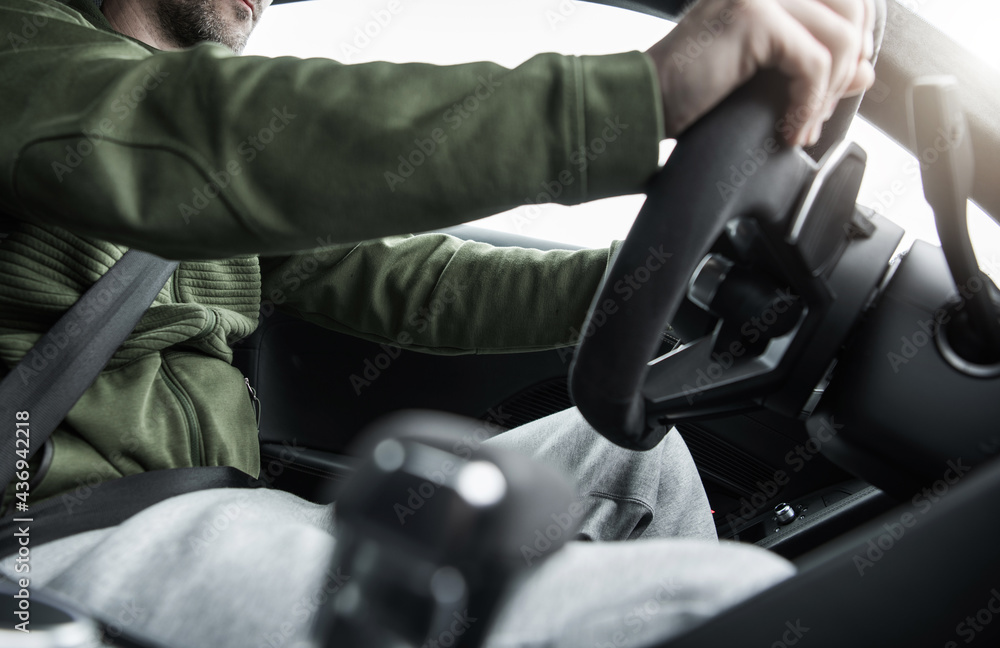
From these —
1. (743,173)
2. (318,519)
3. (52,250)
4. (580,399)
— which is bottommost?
(318,519)

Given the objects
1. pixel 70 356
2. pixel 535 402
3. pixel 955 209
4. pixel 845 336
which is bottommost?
pixel 535 402

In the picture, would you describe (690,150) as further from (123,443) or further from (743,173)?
(123,443)

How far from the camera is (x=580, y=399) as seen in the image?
1.84ft

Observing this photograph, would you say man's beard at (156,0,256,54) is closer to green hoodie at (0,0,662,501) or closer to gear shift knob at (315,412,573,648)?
green hoodie at (0,0,662,501)

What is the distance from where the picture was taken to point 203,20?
1.16 m

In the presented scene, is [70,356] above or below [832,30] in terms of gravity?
below

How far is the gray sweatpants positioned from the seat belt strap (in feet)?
0.40

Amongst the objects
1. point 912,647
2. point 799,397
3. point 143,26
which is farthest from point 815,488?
point 143,26

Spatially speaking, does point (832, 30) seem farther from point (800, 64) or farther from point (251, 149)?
point (251, 149)

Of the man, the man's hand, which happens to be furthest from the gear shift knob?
the man's hand

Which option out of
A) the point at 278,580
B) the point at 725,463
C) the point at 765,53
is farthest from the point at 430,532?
the point at 725,463

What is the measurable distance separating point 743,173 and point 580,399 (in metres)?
0.20

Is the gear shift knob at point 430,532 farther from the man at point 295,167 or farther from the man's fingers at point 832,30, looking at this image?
the man's fingers at point 832,30

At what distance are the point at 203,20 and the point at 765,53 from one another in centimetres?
97
